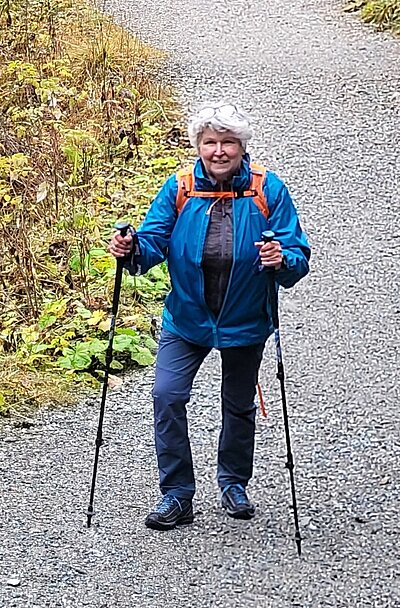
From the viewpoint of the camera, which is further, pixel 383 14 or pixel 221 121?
pixel 383 14

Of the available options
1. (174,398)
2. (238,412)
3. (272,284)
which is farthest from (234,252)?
(238,412)

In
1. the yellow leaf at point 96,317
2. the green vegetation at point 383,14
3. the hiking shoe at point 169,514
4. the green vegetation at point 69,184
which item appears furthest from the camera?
the green vegetation at point 383,14

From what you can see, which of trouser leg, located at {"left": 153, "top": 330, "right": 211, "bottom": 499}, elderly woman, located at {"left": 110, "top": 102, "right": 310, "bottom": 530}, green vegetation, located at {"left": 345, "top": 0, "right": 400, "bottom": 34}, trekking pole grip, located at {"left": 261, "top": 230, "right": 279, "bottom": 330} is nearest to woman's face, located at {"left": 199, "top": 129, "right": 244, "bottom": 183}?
elderly woman, located at {"left": 110, "top": 102, "right": 310, "bottom": 530}

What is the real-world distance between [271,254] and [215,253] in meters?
0.30

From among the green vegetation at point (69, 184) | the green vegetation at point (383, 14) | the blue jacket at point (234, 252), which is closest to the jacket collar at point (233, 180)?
the blue jacket at point (234, 252)

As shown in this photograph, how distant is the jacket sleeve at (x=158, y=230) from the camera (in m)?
4.51

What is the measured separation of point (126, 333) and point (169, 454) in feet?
7.82

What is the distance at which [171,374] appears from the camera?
465 centimetres

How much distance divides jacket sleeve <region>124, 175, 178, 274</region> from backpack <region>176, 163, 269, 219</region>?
0.03 metres

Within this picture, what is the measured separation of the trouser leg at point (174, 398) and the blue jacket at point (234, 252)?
0.36ft

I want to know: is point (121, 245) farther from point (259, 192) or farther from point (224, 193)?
point (259, 192)

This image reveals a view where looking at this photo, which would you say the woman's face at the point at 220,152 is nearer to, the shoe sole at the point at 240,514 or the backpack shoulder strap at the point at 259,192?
the backpack shoulder strap at the point at 259,192

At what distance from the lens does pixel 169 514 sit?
15.9 feet

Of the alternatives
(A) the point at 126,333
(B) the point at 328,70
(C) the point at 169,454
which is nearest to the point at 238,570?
(C) the point at 169,454
